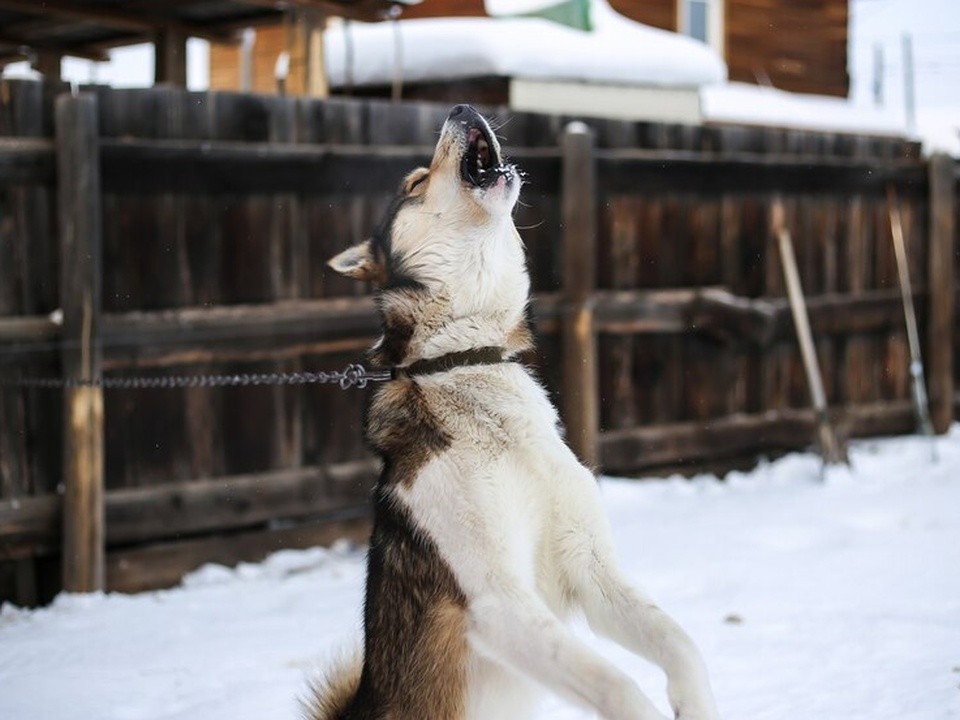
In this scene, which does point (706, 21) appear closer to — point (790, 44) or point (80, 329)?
point (790, 44)

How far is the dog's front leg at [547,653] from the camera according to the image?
8.96 ft

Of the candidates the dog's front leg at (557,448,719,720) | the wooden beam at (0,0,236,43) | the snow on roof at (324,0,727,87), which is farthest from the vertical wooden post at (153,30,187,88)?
the dog's front leg at (557,448,719,720)

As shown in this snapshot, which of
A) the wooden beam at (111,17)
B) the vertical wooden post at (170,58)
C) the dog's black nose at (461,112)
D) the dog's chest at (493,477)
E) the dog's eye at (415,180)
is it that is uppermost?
the wooden beam at (111,17)

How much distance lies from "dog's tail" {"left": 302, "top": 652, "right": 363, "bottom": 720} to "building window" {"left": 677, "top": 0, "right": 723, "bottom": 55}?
48.3 feet

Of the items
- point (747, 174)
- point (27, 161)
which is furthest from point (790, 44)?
point (27, 161)

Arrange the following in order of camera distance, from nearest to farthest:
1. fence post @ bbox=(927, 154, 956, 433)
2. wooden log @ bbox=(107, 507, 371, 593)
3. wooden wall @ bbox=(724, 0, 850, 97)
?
wooden log @ bbox=(107, 507, 371, 593) → fence post @ bbox=(927, 154, 956, 433) → wooden wall @ bbox=(724, 0, 850, 97)

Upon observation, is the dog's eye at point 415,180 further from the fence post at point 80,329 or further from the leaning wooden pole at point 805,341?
the leaning wooden pole at point 805,341

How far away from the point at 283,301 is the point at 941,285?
555cm

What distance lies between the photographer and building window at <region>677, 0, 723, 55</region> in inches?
664

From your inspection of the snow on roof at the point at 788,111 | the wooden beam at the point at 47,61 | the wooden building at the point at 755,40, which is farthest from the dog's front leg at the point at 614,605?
the wooden building at the point at 755,40

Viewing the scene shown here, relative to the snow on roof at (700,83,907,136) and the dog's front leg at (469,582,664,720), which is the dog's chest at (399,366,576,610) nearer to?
the dog's front leg at (469,582,664,720)

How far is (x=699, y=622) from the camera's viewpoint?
A: 5266 mm

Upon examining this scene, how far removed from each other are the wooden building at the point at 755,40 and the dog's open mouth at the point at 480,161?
1296 centimetres

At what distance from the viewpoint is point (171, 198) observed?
5.98m
